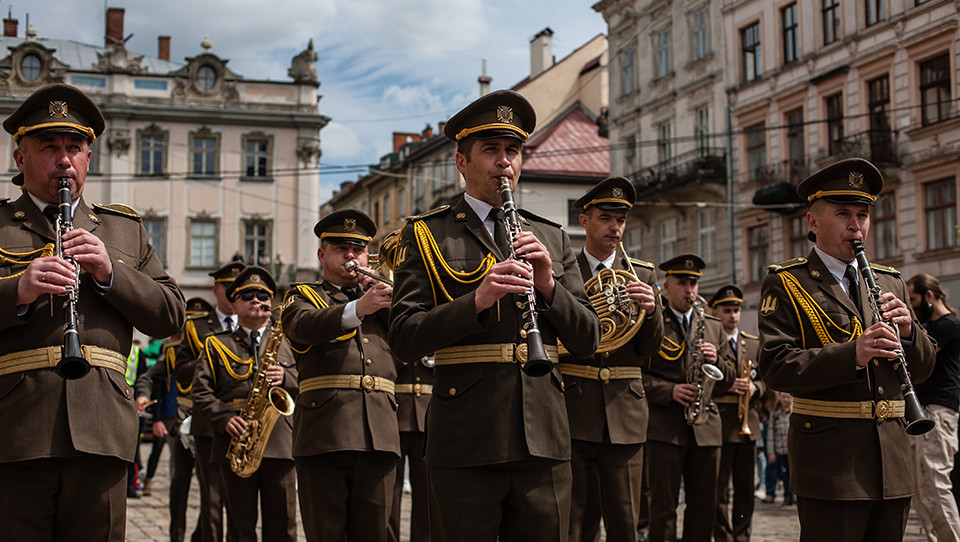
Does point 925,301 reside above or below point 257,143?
below

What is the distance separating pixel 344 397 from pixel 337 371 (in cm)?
23

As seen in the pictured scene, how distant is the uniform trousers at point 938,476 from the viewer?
9.49 meters

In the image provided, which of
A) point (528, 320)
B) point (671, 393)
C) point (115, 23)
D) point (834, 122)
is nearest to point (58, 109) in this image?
point (528, 320)

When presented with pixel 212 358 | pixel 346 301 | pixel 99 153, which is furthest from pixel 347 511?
pixel 99 153

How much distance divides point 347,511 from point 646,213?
36082 mm

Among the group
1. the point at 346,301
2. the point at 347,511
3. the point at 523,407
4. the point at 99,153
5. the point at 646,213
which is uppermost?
the point at 99,153

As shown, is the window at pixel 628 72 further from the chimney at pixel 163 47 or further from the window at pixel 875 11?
the chimney at pixel 163 47

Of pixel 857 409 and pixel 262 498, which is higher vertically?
pixel 857 409

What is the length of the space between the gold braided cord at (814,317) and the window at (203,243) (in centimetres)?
4698

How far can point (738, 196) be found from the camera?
123 ft

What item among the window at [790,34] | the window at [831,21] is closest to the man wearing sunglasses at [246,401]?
the window at [831,21]

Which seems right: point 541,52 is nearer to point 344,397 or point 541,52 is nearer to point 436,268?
point 344,397

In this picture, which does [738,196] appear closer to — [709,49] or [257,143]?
[709,49]

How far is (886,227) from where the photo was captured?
31312mm
